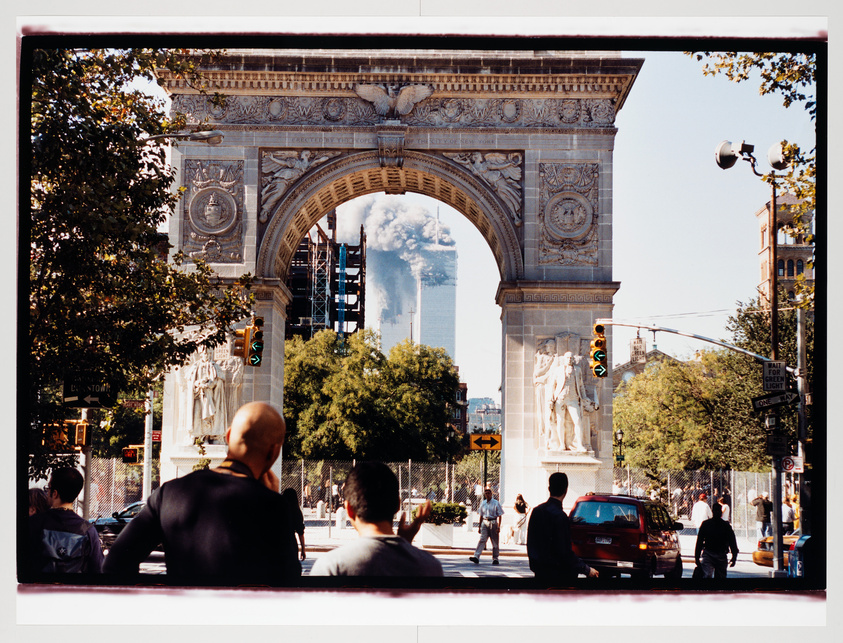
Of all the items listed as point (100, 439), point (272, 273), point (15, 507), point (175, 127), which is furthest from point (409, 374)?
point (15, 507)

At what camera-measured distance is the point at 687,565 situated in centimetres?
2647

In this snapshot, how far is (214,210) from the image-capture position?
2800 centimetres

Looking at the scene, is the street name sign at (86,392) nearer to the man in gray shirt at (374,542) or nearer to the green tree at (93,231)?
the green tree at (93,231)

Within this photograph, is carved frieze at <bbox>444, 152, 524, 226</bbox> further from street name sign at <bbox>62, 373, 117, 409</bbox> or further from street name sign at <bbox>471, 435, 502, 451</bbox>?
street name sign at <bbox>62, 373, 117, 409</bbox>

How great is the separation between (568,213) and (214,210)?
32.0ft

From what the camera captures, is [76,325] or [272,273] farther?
[272,273]

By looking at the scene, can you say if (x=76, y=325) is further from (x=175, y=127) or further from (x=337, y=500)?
(x=337, y=500)

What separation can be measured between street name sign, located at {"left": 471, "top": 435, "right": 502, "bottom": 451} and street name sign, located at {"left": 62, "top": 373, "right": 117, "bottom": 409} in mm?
13840

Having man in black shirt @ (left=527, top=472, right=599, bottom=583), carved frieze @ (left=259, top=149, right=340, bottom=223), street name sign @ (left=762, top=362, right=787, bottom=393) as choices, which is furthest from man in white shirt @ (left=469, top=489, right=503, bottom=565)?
man in black shirt @ (left=527, top=472, right=599, bottom=583)

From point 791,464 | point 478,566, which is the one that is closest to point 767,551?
point 791,464

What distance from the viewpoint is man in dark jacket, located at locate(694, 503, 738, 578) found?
15039mm

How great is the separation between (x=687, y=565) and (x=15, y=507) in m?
19.8

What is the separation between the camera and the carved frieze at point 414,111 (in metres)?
28.1

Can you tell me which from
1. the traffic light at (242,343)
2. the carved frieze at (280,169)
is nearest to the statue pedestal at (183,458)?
the traffic light at (242,343)
